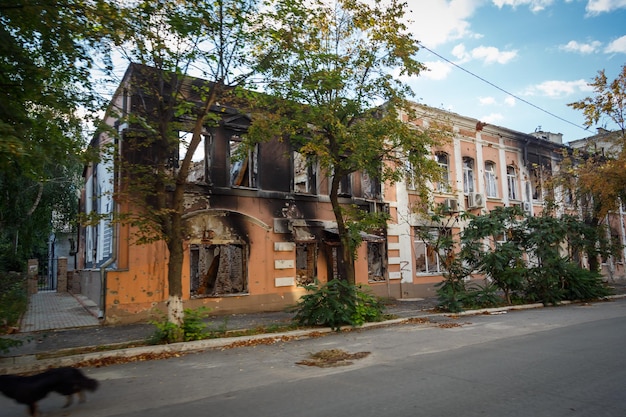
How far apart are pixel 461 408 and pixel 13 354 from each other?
8.32m

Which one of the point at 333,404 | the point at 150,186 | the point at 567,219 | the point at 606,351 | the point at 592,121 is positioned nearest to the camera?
the point at 333,404

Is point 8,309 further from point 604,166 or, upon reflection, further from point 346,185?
point 604,166

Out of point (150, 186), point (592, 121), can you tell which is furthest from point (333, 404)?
point (592, 121)

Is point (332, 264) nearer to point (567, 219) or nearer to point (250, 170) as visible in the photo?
point (250, 170)

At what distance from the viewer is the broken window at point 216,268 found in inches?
637

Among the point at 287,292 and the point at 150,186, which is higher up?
the point at 150,186

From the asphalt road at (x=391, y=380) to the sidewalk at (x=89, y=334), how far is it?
25.6 inches

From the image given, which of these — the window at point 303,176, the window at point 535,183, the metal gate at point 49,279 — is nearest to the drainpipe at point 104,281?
the window at point 303,176

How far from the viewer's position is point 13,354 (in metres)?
8.46

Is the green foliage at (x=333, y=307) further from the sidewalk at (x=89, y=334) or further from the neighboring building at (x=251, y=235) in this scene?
the neighboring building at (x=251, y=235)

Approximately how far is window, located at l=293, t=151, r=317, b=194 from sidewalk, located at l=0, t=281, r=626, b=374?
5.11 meters

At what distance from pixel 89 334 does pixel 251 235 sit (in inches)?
232

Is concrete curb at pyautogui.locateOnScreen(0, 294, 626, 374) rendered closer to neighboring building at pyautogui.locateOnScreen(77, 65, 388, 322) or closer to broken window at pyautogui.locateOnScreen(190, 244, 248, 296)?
neighboring building at pyautogui.locateOnScreen(77, 65, 388, 322)

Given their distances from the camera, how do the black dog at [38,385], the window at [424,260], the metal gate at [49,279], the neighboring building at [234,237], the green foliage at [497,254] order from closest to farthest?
1. the black dog at [38,385]
2. the neighboring building at [234,237]
3. the green foliage at [497,254]
4. the window at [424,260]
5. the metal gate at [49,279]
